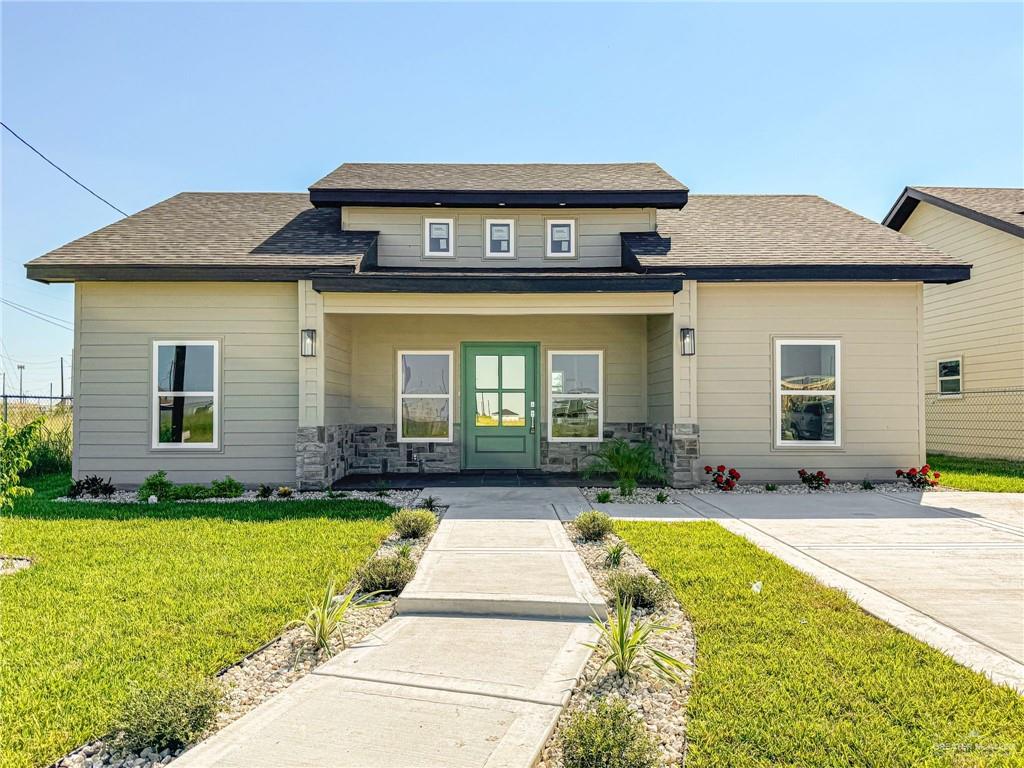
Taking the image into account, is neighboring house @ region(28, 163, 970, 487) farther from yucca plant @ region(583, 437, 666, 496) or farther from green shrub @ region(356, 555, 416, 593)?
green shrub @ region(356, 555, 416, 593)

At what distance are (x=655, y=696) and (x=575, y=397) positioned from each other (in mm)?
8070

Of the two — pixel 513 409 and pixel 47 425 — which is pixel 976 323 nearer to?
pixel 513 409

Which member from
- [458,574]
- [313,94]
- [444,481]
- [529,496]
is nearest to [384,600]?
[458,574]

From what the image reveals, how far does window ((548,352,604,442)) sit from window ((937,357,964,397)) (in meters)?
8.62

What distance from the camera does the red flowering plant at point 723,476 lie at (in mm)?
8859

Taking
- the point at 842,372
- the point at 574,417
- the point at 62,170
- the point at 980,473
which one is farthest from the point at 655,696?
the point at 62,170

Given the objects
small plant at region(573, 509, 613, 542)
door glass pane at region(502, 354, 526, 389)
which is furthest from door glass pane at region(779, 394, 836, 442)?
small plant at region(573, 509, 613, 542)

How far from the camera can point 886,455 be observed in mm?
9328

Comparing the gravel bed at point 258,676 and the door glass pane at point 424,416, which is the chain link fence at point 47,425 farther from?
the gravel bed at point 258,676

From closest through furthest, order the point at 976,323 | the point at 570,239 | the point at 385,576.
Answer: the point at 385,576 < the point at 570,239 < the point at 976,323

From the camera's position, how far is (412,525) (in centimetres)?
599

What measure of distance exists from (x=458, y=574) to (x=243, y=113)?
11.0 metres

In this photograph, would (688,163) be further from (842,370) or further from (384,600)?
(384,600)

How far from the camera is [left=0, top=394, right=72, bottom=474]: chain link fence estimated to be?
1097 cm
